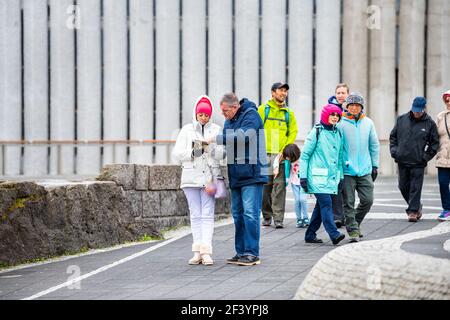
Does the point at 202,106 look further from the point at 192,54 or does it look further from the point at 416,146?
the point at 192,54

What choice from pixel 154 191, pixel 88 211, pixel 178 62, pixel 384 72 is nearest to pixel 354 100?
pixel 154 191

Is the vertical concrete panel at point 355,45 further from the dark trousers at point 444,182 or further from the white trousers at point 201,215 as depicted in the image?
the white trousers at point 201,215

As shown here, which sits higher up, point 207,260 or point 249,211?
point 249,211

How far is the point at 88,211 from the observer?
38.4 feet

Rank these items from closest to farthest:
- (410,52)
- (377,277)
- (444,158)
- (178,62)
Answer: (377,277), (444,158), (410,52), (178,62)

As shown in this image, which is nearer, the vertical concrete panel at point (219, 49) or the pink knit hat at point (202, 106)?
the pink knit hat at point (202, 106)

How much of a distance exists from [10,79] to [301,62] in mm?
9260

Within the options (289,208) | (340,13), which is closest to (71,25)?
(340,13)

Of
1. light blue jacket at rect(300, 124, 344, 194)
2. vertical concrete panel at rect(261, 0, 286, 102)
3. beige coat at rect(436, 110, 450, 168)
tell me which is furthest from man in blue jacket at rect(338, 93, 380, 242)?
vertical concrete panel at rect(261, 0, 286, 102)

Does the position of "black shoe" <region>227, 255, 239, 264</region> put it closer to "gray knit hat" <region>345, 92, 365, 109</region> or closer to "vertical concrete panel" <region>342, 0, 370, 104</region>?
"gray knit hat" <region>345, 92, 365, 109</region>

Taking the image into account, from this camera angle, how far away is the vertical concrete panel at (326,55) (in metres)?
31.9

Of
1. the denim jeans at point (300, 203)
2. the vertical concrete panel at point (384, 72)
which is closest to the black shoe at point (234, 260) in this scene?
the denim jeans at point (300, 203)

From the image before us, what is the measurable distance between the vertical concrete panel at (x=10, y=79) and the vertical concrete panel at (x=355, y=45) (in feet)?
34.3

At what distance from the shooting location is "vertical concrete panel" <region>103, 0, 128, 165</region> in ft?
103
